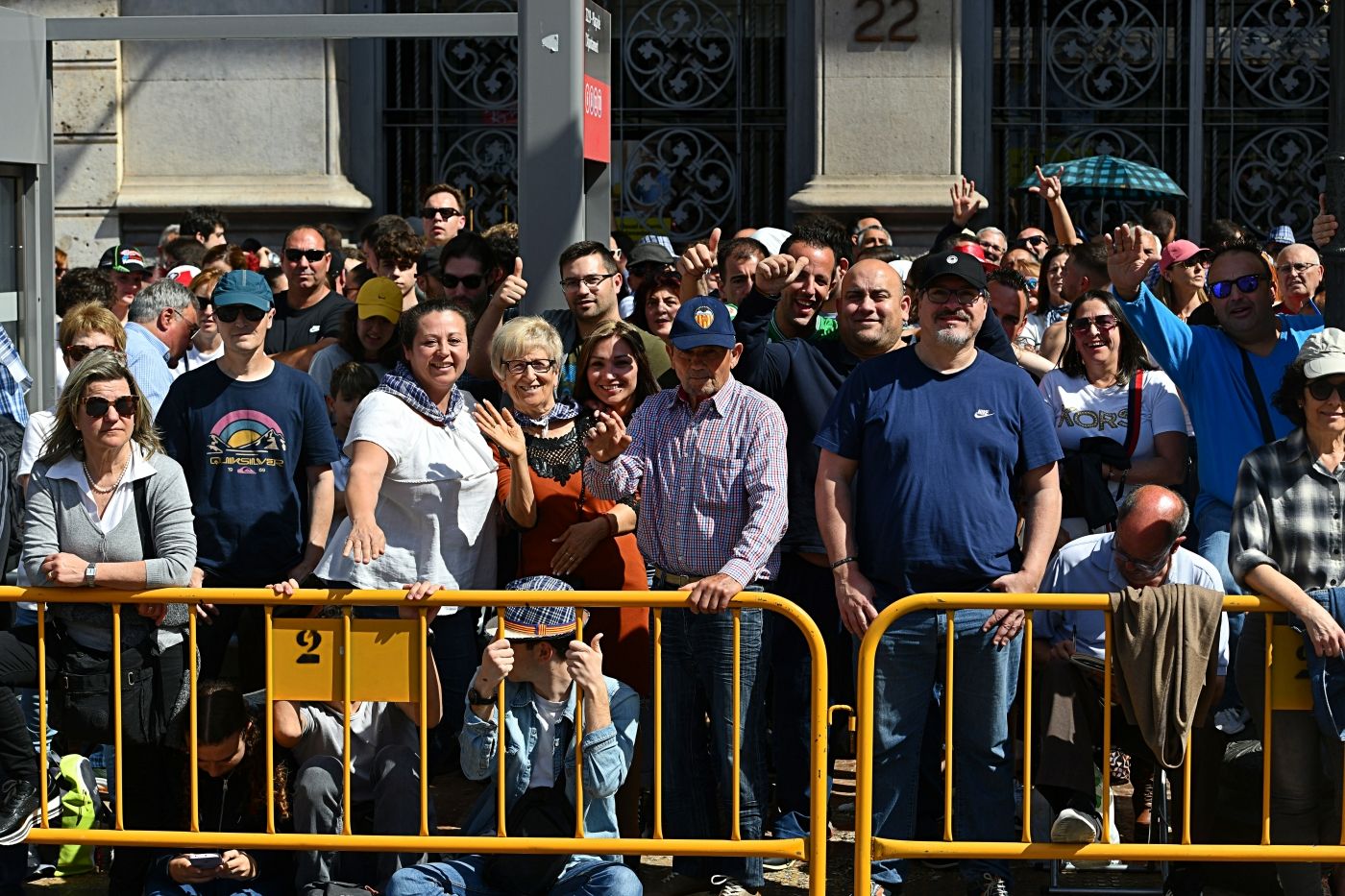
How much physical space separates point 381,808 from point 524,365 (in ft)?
5.39

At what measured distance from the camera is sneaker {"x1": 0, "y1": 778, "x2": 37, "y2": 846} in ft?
19.5

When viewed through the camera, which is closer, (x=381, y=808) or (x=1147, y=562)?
(x=1147, y=562)

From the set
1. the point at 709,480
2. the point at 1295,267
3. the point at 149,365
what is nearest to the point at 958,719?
the point at 709,480

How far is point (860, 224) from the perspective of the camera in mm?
11359

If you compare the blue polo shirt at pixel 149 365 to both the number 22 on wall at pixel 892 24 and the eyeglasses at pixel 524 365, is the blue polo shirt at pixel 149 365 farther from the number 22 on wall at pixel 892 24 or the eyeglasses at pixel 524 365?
the number 22 on wall at pixel 892 24

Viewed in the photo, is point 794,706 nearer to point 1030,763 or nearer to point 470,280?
point 1030,763

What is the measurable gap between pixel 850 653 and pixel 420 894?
203 centimetres

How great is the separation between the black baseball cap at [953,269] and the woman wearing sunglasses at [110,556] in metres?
2.64

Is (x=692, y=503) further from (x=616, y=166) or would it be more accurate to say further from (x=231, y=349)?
(x=616, y=166)

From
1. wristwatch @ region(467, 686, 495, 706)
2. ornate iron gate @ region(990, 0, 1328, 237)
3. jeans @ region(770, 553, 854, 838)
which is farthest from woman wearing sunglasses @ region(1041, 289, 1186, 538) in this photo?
ornate iron gate @ region(990, 0, 1328, 237)

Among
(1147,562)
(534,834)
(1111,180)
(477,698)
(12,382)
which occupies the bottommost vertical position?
(534,834)

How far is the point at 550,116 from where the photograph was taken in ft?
23.9

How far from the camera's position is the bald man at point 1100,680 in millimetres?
5977

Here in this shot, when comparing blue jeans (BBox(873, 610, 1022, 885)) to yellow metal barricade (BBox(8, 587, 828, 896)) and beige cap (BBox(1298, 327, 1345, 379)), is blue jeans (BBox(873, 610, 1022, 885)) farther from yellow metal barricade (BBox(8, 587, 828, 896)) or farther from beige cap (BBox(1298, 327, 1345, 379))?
beige cap (BBox(1298, 327, 1345, 379))
